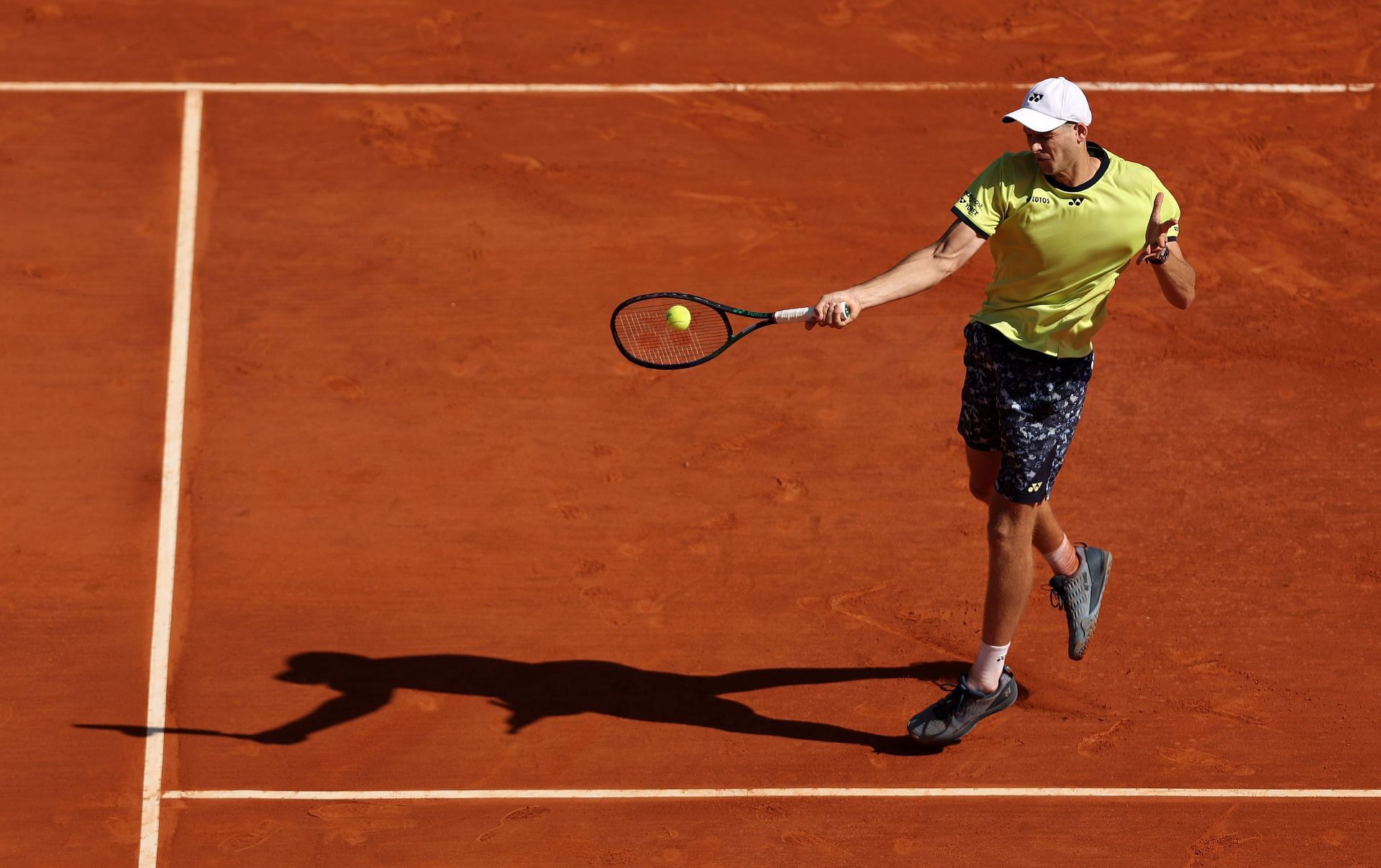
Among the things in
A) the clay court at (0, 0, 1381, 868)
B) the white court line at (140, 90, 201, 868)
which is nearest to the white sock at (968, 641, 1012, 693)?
the clay court at (0, 0, 1381, 868)

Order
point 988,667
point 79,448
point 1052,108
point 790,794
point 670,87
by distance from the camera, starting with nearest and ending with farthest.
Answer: point 1052,108 < point 988,667 < point 790,794 < point 79,448 < point 670,87

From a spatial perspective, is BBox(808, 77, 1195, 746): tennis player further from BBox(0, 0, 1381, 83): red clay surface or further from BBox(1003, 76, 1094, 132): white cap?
BBox(0, 0, 1381, 83): red clay surface

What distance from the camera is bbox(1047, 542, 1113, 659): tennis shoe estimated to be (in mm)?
7238

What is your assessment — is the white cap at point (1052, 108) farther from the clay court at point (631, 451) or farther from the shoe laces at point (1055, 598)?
the clay court at point (631, 451)

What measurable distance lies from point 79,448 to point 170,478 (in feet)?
1.84

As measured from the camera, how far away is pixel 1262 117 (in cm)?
1023

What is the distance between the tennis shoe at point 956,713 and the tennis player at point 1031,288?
0.19 feet

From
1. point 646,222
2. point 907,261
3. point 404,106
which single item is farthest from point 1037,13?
point 907,261

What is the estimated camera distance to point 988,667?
6.83m

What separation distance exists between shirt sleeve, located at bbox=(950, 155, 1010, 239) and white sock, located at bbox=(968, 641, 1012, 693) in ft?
6.08

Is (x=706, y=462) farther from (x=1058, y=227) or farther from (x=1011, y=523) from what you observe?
(x=1058, y=227)

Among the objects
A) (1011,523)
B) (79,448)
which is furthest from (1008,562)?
(79,448)

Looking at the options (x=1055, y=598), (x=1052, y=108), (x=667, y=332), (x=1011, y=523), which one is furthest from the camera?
(x=667, y=332)

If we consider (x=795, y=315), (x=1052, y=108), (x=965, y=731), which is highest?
(x=1052, y=108)
